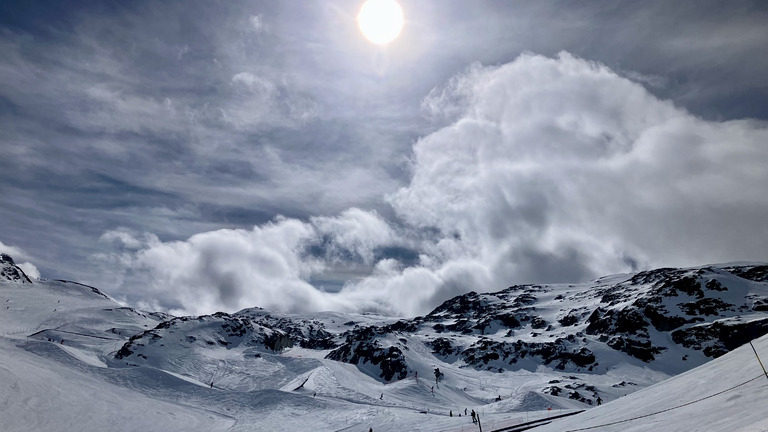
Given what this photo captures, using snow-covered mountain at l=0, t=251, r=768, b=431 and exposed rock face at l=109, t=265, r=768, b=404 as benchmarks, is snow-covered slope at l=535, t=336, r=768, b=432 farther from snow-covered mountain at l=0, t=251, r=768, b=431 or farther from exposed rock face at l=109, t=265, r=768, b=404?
exposed rock face at l=109, t=265, r=768, b=404

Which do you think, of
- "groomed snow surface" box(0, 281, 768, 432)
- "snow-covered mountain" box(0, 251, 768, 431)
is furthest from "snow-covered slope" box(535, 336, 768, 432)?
"snow-covered mountain" box(0, 251, 768, 431)

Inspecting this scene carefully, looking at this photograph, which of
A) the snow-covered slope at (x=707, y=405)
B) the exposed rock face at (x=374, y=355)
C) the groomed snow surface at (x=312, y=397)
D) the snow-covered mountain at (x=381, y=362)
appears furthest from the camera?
Result: the exposed rock face at (x=374, y=355)

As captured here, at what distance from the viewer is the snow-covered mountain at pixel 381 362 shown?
174ft

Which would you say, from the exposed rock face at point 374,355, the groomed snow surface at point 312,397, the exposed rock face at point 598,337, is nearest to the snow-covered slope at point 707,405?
the groomed snow surface at point 312,397

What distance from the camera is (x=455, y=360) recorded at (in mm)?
151000

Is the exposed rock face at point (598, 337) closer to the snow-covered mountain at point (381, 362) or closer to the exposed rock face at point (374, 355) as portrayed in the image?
the exposed rock face at point (374, 355)

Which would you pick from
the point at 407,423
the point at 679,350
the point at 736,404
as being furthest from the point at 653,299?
the point at 736,404

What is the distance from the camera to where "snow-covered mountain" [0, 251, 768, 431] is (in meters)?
52.9

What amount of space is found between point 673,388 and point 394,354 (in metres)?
117

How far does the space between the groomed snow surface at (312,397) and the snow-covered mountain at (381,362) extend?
1.25 ft

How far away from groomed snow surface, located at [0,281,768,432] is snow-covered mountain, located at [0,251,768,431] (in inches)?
15.0

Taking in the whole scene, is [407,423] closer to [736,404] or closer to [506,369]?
[736,404]

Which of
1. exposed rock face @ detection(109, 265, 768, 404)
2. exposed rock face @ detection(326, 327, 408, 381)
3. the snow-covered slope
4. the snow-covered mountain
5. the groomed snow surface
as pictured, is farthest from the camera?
exposed rock face @ detection(109, 265, 768, 404)

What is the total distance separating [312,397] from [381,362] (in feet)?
232
